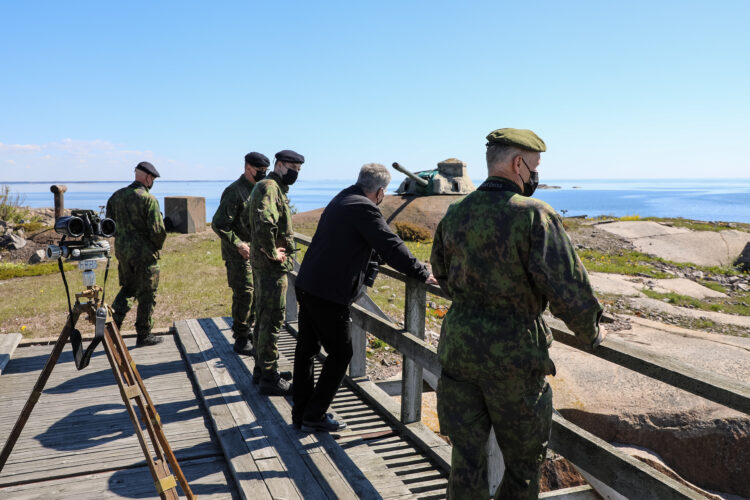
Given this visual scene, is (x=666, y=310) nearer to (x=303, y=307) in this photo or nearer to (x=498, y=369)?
(x=303, y=307)

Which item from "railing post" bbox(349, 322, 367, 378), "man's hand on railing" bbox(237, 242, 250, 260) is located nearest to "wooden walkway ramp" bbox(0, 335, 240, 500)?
"man's hand on railing" bbox(237, 242, 250, 260)

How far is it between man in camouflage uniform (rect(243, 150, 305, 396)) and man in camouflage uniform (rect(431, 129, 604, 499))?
2.51 m

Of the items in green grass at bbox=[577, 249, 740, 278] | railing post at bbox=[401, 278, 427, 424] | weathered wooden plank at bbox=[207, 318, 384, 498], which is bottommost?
green grass at bbox=[577, 249, 740, 278]

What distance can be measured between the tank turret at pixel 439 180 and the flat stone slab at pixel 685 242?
22.4 feet

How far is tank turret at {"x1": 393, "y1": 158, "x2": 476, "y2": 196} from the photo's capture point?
23938 mm

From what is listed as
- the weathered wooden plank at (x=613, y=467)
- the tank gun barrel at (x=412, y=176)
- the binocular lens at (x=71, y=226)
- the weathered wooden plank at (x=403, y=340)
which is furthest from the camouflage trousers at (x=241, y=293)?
the tank gun barrel at (x=412, y=176)

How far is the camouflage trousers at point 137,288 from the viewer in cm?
628

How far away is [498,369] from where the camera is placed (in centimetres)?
239

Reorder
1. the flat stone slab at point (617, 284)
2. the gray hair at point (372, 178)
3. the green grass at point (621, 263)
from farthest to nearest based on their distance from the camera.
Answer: the green grass at point (621, 263), the flat stone slab at point (617, 284), the gray hair at point (372, 178)

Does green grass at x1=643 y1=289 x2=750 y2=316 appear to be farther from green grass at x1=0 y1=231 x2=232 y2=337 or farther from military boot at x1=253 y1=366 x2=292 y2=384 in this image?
military boot at x1=253 y1=366 x2=292 y2=384

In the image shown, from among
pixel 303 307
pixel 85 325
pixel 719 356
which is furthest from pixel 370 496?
pixel 85 325

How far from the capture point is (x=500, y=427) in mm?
2467

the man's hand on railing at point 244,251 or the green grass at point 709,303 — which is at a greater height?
the man's hand on railing at point 244,251

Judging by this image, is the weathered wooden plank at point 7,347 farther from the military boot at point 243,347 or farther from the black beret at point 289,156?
the black beret at point 289,156
